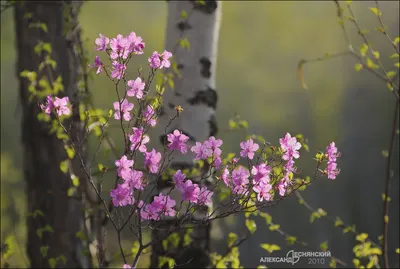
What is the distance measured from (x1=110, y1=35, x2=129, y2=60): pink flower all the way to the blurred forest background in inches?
364

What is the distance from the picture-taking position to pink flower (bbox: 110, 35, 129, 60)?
1.85m

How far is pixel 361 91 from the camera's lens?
11680mm

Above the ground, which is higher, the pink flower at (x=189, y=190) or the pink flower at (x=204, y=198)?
the pink flower at (x=189, y=190)

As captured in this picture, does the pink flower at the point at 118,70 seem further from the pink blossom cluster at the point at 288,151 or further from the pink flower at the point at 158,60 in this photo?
the pink blossom cluster at the point at 288,151

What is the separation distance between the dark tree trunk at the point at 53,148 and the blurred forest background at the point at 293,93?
7.52 m

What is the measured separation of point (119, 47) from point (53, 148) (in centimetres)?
174

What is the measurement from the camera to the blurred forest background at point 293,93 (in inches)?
442

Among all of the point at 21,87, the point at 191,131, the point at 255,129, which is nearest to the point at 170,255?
the point at 191,131

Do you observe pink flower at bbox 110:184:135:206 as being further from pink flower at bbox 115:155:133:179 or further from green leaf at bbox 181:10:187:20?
green leaf at bbox 181:10:187:20

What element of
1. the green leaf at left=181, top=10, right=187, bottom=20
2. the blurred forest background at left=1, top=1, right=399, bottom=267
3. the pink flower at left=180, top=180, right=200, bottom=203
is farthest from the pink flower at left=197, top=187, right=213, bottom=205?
the blurred forest background at left=1, top=1, right=399, bottom=267

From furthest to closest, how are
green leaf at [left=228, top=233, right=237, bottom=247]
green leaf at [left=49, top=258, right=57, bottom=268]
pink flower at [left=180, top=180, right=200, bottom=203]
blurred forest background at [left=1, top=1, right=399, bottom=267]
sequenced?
blurred forest background at [left=1, top=1, right=399, bottom=267] → green leaf at [left=49, top=258, right=57, bottom=268] → green leaf at [left=228, top=233, right=237, bottom=247] → pink flower at [left=180, top=180, right=200, bottom=203]

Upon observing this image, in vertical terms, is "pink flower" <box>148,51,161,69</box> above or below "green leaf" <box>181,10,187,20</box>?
→ below

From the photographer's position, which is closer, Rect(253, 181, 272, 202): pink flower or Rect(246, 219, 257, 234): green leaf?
Rect(253, 181, 272, 202): pink flower

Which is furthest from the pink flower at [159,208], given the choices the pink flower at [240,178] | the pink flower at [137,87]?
the pink flower at [137,87]
